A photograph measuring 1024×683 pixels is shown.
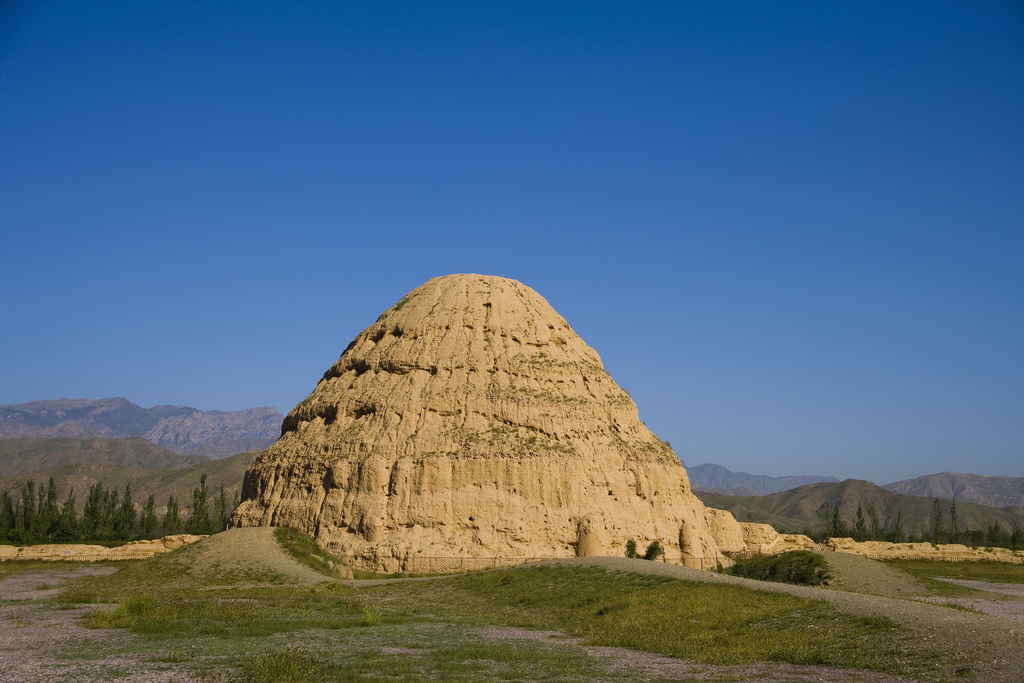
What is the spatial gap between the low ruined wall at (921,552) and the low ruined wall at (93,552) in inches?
1786

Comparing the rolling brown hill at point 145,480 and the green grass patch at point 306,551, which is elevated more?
the green grass patch at point 306,551

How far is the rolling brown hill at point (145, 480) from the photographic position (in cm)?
15500

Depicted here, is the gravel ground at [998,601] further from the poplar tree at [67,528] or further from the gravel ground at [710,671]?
the poplar tree at [67,528]

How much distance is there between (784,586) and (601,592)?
221 inches

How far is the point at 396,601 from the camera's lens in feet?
93.9

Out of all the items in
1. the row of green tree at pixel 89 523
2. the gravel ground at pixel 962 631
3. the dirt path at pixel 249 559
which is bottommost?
the row of green tree at pixel 89 523

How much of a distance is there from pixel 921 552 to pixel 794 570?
119 feet

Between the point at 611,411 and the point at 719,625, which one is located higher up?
the point at 611,411

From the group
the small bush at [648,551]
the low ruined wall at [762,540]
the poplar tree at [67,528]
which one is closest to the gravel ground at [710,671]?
the small bush at [648,551]

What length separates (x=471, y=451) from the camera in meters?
40.1

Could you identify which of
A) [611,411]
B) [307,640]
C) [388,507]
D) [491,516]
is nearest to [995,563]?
[611,411]

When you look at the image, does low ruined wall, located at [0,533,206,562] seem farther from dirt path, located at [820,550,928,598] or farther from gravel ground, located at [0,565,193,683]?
dirt path, located at [820,550,928,598]

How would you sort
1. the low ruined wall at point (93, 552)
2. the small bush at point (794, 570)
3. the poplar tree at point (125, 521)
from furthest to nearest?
the poplar tree at point (125, 521) < the low ruined wall at point (93, 552) < the small bush at point (794, 570)

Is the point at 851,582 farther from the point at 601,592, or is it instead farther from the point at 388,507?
the point at 388,507
